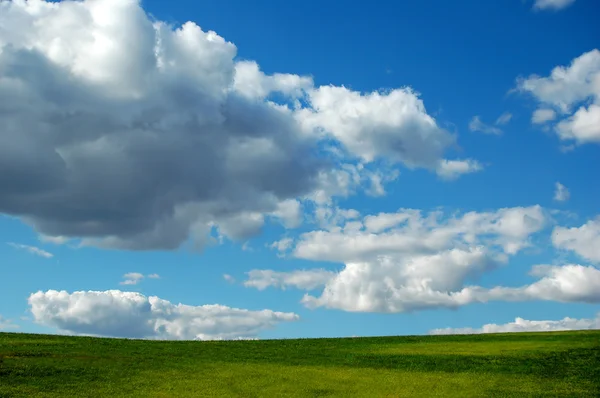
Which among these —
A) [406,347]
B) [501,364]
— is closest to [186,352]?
[406,347]

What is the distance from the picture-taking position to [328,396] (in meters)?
43.6

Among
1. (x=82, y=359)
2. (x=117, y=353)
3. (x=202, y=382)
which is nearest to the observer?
(x=202, y=382)

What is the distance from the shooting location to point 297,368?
5244 cm

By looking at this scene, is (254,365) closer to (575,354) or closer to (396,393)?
(396,393)

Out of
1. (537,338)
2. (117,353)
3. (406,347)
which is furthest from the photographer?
(537,338)

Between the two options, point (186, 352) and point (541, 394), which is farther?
point (186, 352)

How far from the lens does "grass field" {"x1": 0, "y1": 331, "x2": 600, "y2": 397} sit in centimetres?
4466

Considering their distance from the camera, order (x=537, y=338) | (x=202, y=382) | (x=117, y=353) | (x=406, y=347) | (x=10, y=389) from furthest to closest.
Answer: (x=537, y=338) < (x=406, y=347) < (x=117, y=353) < (x=202, y=382) < (x=10, y=389)

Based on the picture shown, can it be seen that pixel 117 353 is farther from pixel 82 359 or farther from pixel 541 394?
pixel 541 394

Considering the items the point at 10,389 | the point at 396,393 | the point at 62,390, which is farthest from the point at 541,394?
the point at 10,389

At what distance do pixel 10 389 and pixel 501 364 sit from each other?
129 ft

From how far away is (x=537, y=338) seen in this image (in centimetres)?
7112

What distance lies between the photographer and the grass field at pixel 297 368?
44.7m

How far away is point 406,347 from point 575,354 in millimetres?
16350
